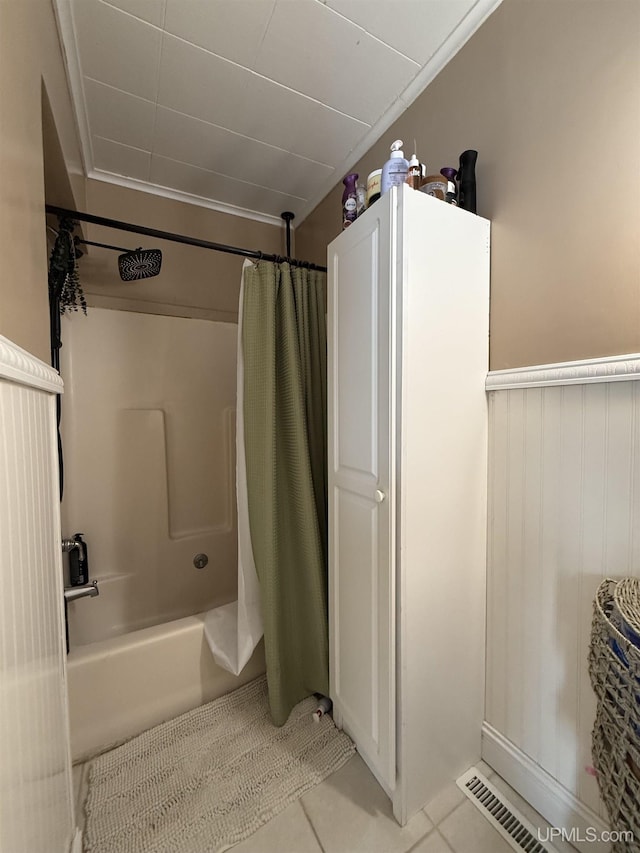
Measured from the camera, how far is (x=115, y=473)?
1.86 meters

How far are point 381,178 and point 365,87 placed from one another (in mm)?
583

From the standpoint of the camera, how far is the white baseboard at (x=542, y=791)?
868 mm

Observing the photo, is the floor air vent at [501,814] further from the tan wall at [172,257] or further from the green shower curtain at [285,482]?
the tan wall at [172,257]

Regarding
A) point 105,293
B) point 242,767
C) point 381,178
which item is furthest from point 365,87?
point 242,767

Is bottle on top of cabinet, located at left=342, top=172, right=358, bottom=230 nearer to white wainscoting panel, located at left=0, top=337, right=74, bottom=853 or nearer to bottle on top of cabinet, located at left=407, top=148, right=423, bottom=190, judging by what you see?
bottle on top of cabinet, located at left=407, top=148, right=423, bottom=190

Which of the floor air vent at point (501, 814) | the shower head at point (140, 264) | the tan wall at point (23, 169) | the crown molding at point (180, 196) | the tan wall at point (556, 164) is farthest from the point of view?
the crown molding at point (180, 196)

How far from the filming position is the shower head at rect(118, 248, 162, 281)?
1499 millimetres

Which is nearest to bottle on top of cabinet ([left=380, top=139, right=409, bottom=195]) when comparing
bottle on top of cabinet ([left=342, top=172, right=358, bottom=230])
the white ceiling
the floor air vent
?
bottle on top of cabinet ([left=342, top=172, right=358, bottom=230])

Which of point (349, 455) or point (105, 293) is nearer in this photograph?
point (349, 455)

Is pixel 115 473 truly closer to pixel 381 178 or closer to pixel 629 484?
pixel 381 178

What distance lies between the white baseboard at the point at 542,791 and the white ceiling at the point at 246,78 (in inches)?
83.1

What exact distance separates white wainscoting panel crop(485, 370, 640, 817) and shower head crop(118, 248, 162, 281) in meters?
1.38

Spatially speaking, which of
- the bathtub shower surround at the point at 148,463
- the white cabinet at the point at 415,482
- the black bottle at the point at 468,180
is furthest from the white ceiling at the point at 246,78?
the bathtub shower surround at the point at 148,463

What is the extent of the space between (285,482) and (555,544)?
0.87 metres
